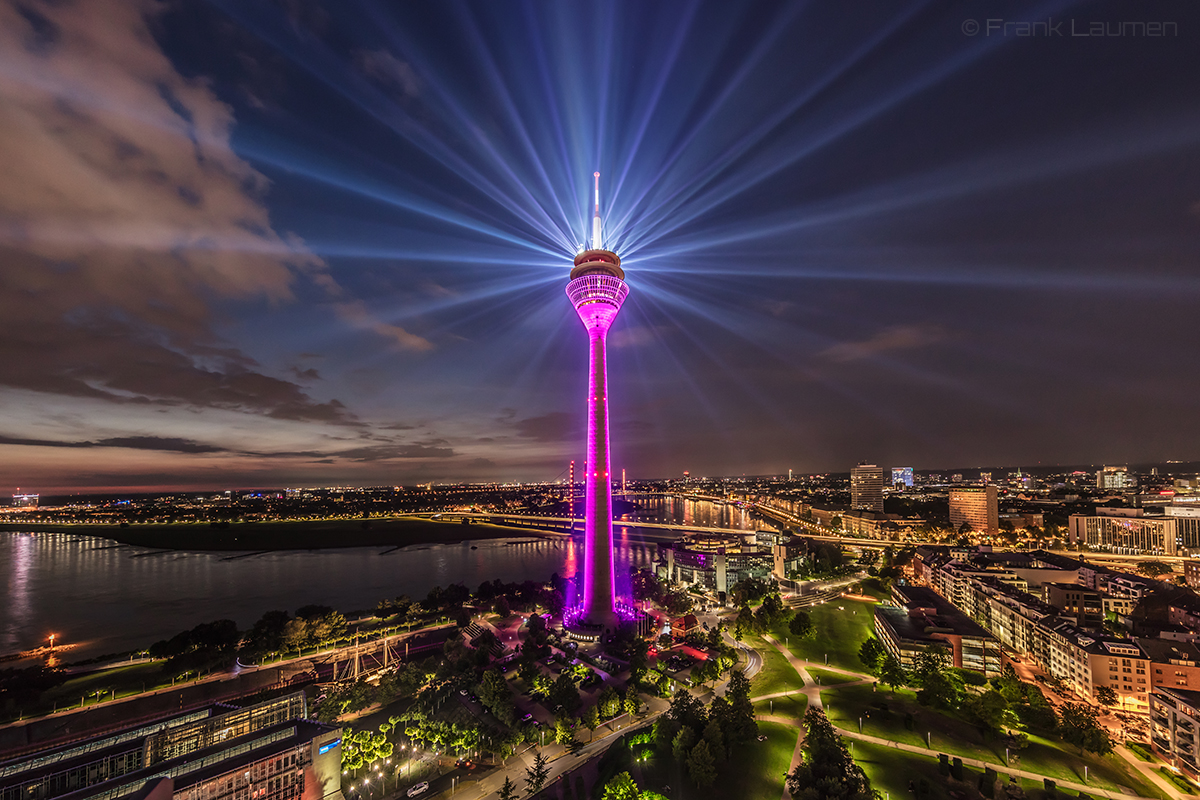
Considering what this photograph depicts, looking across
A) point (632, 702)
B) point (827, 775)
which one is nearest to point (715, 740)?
point (827, 775)

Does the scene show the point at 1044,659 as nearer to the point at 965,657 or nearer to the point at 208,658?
the point at 965,657

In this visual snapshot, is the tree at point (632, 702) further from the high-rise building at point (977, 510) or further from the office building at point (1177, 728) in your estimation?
the high-rise building at point (977, 510)

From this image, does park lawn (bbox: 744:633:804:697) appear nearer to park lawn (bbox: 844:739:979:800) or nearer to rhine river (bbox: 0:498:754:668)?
park lawn (bbox: 844:739:979:800)

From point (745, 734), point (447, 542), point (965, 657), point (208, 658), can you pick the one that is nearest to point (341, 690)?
point (208, 658)

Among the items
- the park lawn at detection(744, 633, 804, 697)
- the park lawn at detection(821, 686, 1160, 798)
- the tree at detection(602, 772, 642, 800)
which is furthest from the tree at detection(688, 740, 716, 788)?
the park lawn at detection(744, 633, 804, 697)

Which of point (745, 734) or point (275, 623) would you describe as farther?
point (275, 623)
